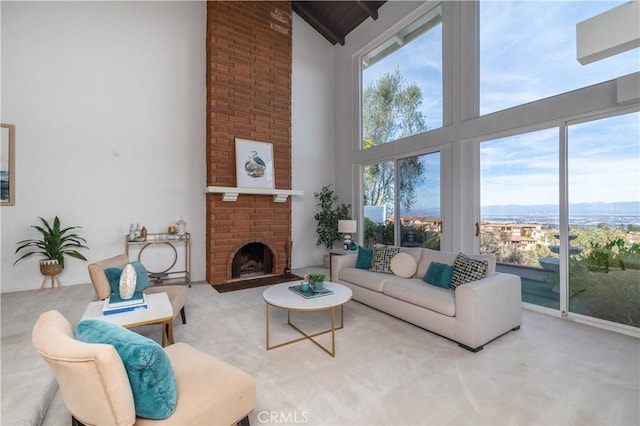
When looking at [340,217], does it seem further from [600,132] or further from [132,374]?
Result: [132,374]

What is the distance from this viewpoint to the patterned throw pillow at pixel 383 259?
376 centimetres

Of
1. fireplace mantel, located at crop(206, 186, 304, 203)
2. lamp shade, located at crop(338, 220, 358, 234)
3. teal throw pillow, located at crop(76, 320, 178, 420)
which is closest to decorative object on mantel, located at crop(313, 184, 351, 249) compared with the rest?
lamp shade, located at crop(338, 220, 358, 234)

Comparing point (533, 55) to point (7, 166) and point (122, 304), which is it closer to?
point (122, 304)

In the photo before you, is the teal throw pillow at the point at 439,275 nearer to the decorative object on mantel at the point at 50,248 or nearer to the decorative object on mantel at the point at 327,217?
the decorative object on mantel at the point at 327,217

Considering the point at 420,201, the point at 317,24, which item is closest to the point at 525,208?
the point at 420,201

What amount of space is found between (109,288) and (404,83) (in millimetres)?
5217

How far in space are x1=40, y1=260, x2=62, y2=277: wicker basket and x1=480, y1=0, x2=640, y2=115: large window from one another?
238 inches

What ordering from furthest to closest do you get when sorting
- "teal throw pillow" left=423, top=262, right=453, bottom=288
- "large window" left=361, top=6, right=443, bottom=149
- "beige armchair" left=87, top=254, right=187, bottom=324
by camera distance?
"large window" left=361, top=6, right=443, bottom=149, "teal throw pillow" left=423, top=262, right=453, bottom=288, "beige armchair" left=87, top=254, right=187, bottom=324

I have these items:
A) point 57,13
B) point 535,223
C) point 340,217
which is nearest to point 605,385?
point 535,223

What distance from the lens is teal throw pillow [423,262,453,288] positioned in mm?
3059

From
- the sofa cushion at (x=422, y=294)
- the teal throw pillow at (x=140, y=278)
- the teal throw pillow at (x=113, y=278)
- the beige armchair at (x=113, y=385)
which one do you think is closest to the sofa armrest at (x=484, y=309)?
the sofa cushion at (x=422, y=294)

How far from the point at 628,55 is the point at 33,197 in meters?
7.07

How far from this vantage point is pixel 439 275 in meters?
3.15

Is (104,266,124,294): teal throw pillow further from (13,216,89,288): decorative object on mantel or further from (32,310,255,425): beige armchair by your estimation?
(13,216,89,288): decorative object on mantel
